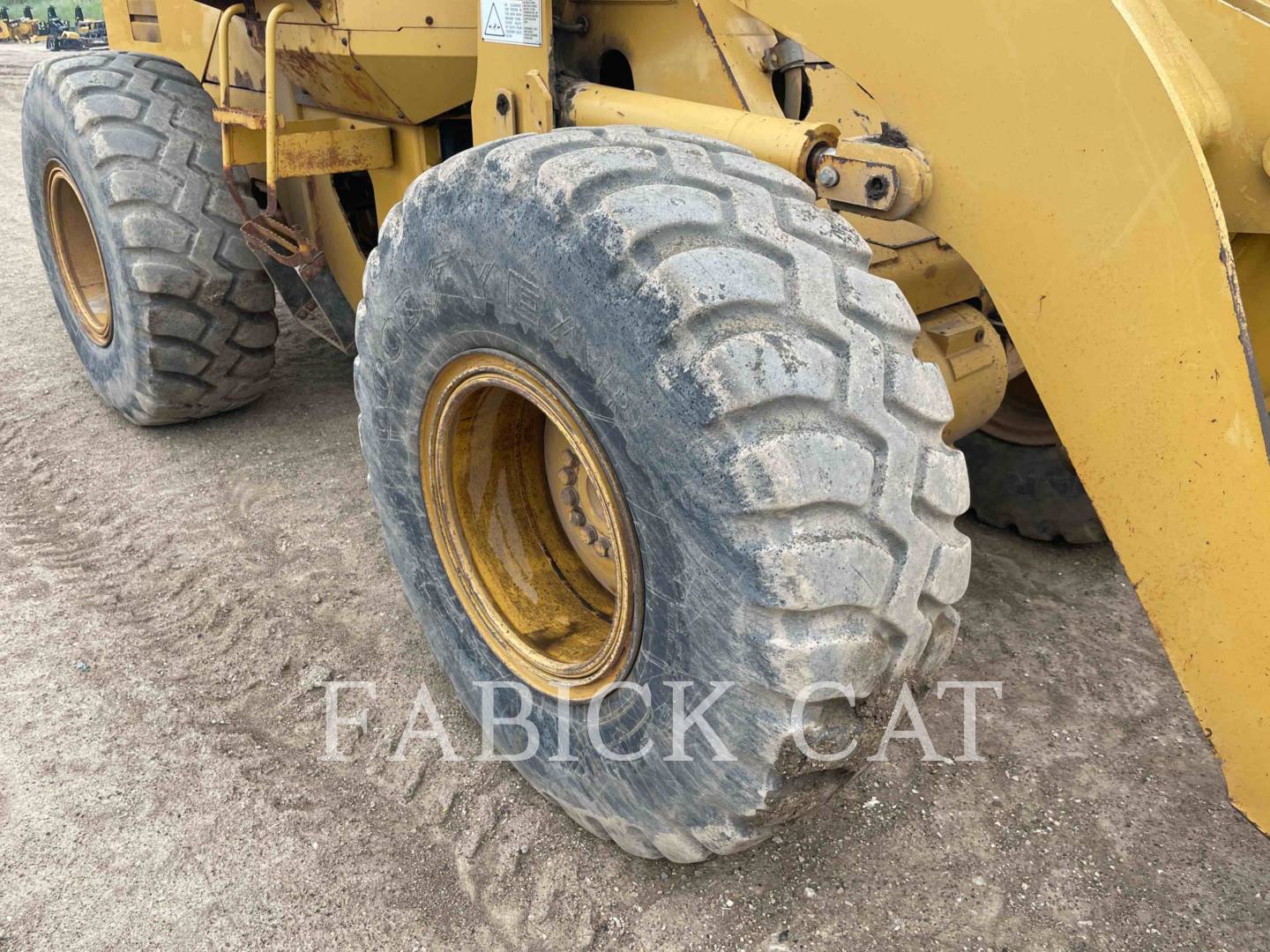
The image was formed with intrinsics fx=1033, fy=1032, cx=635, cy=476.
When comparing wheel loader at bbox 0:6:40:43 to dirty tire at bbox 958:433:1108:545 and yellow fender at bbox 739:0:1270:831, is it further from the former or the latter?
yellow fender at bbox 739:0:1270:831

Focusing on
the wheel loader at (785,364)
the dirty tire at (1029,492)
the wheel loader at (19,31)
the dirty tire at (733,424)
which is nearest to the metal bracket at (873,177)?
the wheel loader at (785,364)

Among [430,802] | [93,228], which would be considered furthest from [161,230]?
[430,802]

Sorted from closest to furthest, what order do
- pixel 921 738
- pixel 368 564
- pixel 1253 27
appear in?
pixel 1253 27
pixel 921 738
pixel 368 564

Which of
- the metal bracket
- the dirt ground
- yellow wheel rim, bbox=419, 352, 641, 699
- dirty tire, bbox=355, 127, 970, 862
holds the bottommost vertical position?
the dirt ground

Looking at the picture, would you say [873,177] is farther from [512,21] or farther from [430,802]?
[430,802]

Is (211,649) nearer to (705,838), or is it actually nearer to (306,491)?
(306,491)

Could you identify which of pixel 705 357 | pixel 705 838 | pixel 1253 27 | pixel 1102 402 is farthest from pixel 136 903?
pixel 1253 27

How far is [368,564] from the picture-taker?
3.36 metres

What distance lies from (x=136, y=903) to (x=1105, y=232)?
88.5 inches

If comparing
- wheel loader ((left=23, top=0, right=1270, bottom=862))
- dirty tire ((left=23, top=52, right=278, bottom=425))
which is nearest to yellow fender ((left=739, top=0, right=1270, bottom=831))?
wheel loader ((left=23, top=0, right=1270, bottom=862))

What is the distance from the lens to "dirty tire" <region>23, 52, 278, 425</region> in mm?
3662

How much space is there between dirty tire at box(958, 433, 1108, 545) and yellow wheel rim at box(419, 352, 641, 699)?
1.66 meters

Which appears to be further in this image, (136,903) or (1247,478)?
(136,903)

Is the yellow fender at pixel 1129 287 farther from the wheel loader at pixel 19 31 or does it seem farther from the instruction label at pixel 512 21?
the wheel loader at pixel 19 31
